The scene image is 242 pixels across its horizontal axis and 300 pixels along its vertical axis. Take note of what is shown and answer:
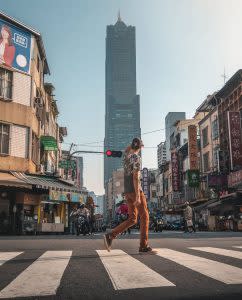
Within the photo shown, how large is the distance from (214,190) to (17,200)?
2402 centimetres

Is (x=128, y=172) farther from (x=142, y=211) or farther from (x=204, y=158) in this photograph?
(x=204, y=158)

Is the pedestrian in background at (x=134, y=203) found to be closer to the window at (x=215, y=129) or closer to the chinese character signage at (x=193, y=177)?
the window at (x=215, y=129)

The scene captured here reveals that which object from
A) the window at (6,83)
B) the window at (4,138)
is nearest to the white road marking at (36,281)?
the window at (4,138)

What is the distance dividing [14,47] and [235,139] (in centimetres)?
1805

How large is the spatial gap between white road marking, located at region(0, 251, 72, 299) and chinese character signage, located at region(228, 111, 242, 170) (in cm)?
2837

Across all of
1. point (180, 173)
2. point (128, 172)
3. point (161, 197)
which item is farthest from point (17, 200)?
point (161, 197)

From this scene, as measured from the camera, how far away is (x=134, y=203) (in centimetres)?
662

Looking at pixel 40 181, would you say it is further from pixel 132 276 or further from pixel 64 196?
pixel 132 276

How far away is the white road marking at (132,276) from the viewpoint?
11.7 feet

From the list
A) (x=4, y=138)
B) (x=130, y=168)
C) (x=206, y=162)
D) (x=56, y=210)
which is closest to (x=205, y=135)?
(x=206, y=162)

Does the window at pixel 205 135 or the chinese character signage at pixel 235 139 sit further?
the window at pixel 205 135

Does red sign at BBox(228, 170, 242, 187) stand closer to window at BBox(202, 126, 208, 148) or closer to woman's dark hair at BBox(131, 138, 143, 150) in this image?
window at BBox(202, 126, 208, 148)

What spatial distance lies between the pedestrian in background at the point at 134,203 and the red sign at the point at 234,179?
1046 inches

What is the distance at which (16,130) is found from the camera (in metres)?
23.9
